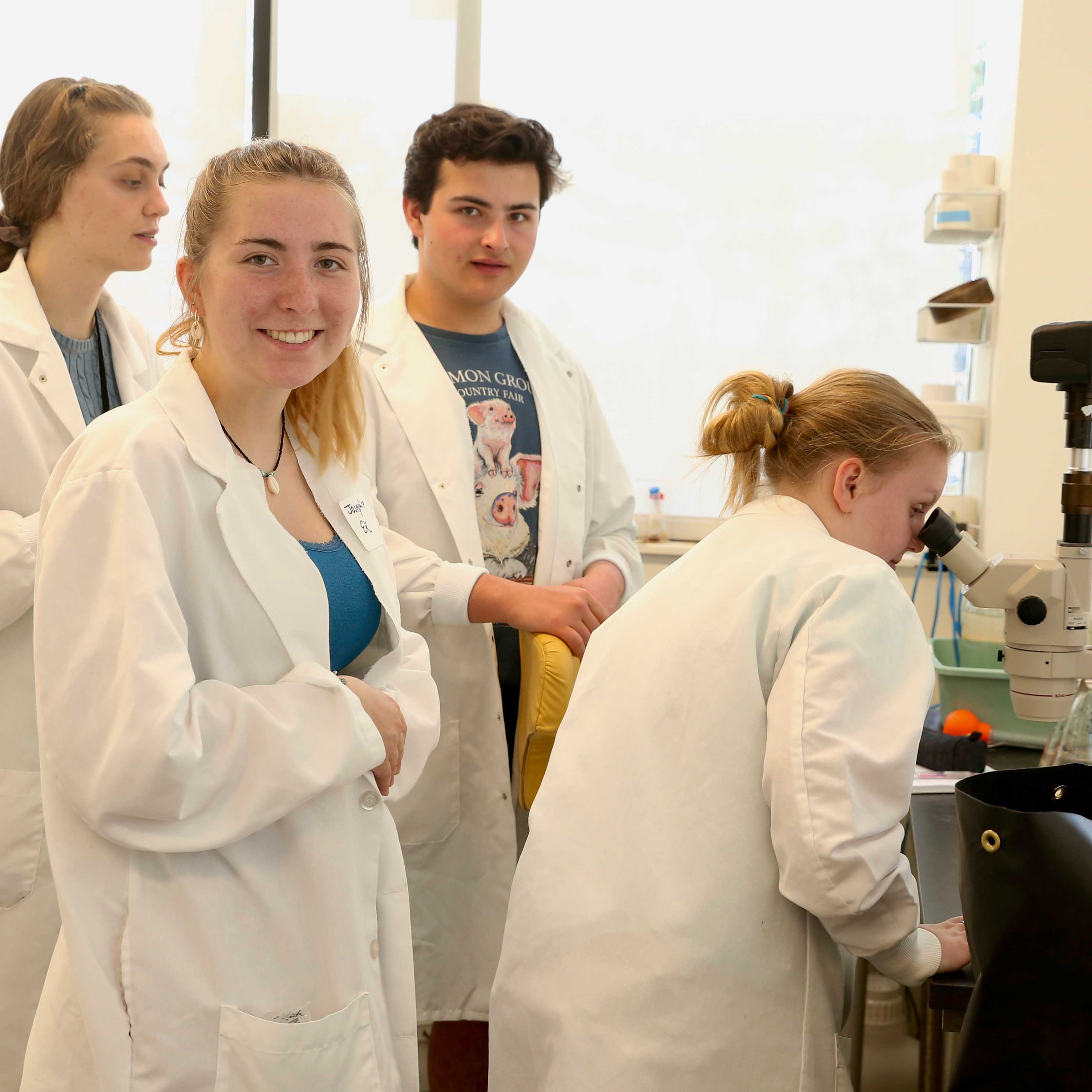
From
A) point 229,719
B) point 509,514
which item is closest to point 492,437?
point 509,514

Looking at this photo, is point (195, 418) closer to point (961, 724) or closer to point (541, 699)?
point (541, 699)

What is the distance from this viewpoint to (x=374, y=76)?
11.1ft

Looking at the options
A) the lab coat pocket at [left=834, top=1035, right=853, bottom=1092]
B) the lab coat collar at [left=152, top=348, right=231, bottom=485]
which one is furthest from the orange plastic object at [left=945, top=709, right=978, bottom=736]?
the lab coat collar at [left=152, top=348, right=231, bottom=485]

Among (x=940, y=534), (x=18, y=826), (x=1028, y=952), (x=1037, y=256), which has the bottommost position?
(x=18, y=826)

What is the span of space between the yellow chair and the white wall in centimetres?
151

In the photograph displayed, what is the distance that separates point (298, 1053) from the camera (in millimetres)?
1106

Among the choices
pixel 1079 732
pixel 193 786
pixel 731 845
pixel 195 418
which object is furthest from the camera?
pixel 1079 732

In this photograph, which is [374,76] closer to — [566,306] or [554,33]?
[554,33]

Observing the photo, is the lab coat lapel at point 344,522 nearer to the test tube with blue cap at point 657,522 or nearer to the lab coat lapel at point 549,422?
the lab coat lapel at point 549,422

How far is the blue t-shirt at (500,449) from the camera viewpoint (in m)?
2.06

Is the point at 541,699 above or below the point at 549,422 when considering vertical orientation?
below

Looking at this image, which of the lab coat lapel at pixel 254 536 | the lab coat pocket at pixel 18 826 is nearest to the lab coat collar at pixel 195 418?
the lab coat lapel at pixel 254 536

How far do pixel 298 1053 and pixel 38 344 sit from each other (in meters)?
1.22

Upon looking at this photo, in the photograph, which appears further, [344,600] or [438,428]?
[438,428]
